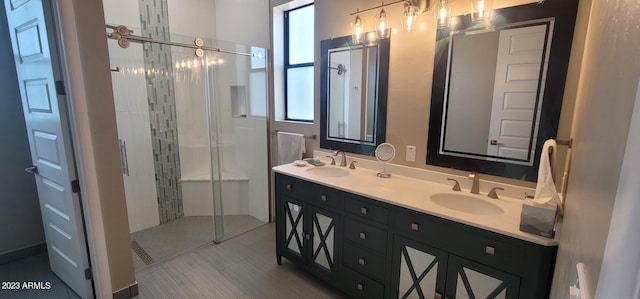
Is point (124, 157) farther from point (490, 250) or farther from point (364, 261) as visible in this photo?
point (490, 250)

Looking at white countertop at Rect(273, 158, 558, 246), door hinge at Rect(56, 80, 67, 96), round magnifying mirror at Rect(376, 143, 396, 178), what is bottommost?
white countertop at Rect(273, 158, 558, 246)

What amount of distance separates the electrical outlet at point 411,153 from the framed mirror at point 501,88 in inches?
5.0

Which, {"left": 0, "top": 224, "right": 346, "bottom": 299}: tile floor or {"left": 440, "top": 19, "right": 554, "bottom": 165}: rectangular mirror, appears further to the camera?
{"left": 0, "top": 224, "right": 346, "bottom": 299}: tile floor

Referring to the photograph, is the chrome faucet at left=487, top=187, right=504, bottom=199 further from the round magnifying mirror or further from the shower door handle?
the shower door handle

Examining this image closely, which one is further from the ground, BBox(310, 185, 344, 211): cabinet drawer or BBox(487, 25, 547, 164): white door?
BBox(487, 25, 547, 164): white door

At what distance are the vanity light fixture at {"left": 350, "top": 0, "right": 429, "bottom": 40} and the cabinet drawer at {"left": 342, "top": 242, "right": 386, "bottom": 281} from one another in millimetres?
1616

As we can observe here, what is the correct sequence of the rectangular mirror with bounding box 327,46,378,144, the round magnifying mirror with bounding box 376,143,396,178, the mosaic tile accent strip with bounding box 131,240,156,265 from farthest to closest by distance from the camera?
the mosaic tile accent strip with bounding box 131,240,156,265 → the rectangular mirror with bounding box 327,46,378,144 → the round magnifying mirror with bounding box 376,143,396,178

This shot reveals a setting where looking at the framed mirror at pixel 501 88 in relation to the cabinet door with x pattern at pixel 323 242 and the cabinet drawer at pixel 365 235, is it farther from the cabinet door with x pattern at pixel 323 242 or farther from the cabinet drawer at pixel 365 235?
the cabinet door with x pattern at pixel 323 242

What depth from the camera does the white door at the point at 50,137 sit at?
1721 mm

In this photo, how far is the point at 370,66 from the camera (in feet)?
7.51

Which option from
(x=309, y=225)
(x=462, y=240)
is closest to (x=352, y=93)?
(x=309, y=225)

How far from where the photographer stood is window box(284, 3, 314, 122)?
2916mm

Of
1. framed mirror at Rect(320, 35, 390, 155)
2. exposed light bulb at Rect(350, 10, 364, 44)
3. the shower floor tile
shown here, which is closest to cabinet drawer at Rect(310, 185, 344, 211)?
framed mirror at Rect(320, 35, 390, 155)

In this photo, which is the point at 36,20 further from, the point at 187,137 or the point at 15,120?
the point at 187,137
